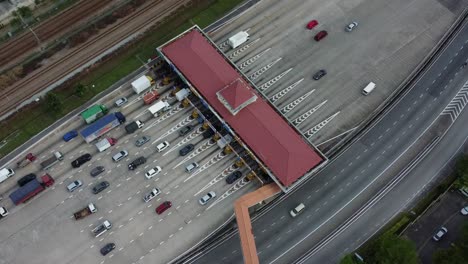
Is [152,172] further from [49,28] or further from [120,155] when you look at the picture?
[49,28]

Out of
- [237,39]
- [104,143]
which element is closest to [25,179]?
[104,143]

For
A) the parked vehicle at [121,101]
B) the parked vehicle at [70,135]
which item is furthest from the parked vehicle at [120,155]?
the parked vehicle at [121,101]

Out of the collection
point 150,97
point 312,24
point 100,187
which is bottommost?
point 312,24

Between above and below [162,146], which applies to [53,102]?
above

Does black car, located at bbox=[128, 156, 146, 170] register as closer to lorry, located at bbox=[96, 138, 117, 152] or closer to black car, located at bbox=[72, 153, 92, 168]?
lorry, located at bbox=[96, 138, 117, 152]

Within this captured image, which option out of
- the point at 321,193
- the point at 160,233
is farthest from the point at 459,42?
the point at 160,233

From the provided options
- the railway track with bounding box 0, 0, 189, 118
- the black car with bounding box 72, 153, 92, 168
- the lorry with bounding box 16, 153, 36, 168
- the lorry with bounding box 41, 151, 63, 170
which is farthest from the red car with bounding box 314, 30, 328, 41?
the lorry with bounding box 16, 153, 36, 168

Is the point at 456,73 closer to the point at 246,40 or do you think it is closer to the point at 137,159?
the point at 246,40
